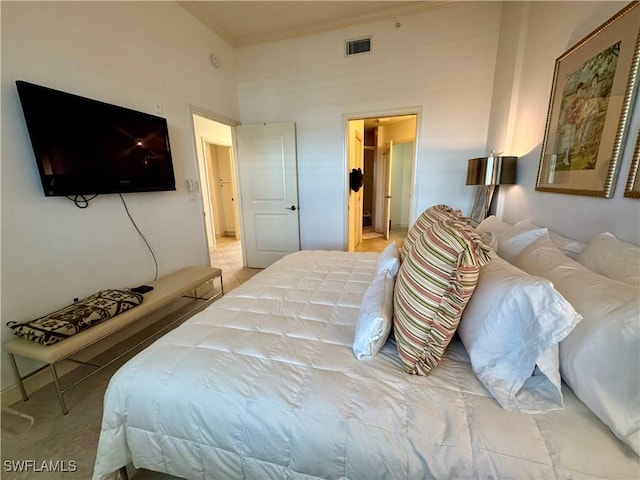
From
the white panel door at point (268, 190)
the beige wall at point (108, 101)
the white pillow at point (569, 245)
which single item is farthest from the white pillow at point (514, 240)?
the beige wall at point (108, 101)

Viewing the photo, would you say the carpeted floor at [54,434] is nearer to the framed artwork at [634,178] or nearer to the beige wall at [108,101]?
the beige wall at [108,101]

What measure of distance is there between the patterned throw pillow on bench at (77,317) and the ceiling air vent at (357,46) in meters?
3.58

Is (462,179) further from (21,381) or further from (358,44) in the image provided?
(21,381)

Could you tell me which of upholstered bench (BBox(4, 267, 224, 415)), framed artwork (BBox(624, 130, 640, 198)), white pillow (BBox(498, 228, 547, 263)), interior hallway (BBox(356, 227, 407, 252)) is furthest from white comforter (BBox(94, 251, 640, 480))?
interior hallway (BBox(356, 227, 407, 252))

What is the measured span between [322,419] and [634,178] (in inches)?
63.7

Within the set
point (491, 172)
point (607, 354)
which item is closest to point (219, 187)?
point (491, 172)

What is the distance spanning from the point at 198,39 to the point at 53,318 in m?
3.16

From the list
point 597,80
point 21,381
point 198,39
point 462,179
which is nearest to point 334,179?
point 462,179

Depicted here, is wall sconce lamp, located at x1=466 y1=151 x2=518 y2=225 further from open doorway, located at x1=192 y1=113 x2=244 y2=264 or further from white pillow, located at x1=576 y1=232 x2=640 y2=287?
open doorway, located at x1=192 y1=113 x2=244 y2=264

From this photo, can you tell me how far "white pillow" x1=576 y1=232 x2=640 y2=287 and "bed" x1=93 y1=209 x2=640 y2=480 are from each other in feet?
1.49

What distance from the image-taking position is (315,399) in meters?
0.81

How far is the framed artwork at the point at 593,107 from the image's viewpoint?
1.16 metres

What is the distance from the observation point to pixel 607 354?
681 millimetres

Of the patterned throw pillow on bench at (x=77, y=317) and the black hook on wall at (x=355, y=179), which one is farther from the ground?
the black hook on wall at (x=355, y=179)
